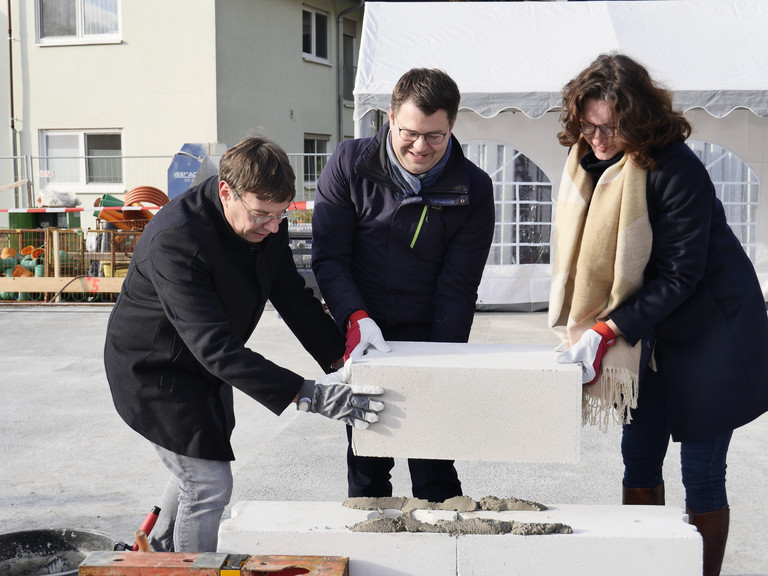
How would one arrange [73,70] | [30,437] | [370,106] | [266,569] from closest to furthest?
[266,569]
[30,437]
[370,106]
[73,70]

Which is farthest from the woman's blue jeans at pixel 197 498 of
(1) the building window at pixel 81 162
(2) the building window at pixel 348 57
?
(2) the building window at pixel 348 57

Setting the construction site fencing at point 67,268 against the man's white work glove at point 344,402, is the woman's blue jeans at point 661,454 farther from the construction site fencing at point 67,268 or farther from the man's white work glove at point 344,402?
the construction site fencing at point 67,268

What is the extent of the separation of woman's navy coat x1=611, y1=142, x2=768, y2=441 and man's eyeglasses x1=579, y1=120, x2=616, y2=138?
143mm

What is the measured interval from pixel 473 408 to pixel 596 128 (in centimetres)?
82

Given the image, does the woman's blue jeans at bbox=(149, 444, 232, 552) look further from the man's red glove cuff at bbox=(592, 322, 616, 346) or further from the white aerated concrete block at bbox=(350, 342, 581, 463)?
the man's red glove cuff at bbox=(592, 322, 616, 346)

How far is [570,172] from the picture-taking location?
92.6 inches

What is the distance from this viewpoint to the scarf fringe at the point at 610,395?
226 centimetres

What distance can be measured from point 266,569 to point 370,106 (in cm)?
609

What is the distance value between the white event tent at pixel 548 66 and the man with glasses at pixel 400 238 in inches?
194

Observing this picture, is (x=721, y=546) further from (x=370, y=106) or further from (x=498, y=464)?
(x=370, y=106)

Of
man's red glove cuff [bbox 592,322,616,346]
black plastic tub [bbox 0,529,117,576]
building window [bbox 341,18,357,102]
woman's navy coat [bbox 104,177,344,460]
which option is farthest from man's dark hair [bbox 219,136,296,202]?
building window [bbox 341,18,357,102]

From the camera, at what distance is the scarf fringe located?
Result: 2264 mm

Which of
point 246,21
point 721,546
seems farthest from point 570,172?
point 246,21

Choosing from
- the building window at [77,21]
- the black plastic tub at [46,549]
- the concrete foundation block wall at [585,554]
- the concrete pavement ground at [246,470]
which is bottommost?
the concrete pavement ground at [246,470]
